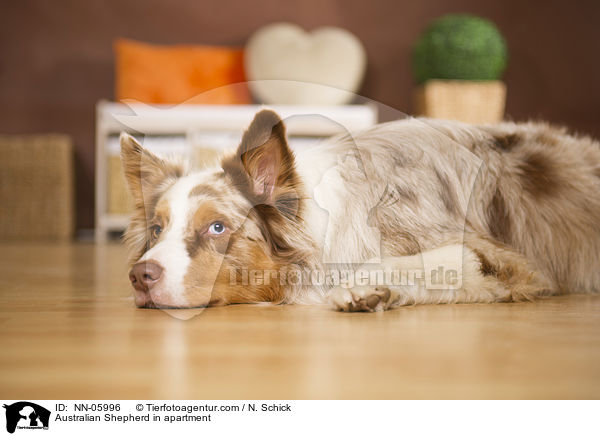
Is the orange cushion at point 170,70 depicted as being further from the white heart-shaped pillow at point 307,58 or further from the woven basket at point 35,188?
the woven basket at point 35,188

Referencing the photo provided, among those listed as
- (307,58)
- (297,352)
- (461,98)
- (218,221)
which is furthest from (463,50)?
(297,352)

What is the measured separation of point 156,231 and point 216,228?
17 cm

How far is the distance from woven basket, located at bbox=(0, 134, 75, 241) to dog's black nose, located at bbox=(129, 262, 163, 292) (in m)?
3.78

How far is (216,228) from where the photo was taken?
4.42ft

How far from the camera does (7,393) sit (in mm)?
772

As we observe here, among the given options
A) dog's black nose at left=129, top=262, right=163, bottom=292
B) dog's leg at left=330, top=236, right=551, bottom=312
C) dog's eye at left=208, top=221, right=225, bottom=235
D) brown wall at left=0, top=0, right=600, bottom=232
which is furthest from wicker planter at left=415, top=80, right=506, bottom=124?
dog's black nose at left=129, top=262, right=163, bottom=292

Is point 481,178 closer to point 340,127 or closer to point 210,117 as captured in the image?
point 340,127

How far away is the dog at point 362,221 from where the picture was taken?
4.40 feet

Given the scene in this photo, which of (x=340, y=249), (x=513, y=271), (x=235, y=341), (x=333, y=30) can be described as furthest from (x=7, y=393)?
(x=333, y=30)

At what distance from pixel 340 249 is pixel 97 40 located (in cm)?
457

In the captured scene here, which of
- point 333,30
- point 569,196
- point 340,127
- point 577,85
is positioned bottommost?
point 569,196
